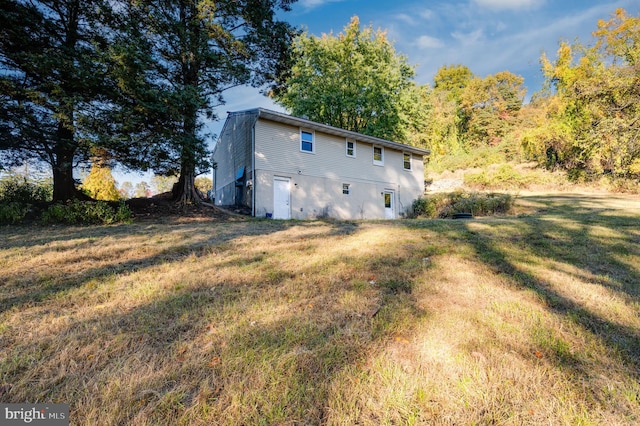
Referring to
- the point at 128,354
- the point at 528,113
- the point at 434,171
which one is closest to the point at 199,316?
the point at 128,354

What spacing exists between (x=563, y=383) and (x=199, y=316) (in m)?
2.85

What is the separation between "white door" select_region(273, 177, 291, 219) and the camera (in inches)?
535

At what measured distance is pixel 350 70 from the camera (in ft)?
74.2

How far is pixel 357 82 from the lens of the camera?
22.3m

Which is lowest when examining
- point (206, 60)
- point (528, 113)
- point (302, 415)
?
point (302, 415)

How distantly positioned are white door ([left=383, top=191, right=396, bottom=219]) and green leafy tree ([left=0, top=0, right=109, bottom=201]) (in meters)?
14.4

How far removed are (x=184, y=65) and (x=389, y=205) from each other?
42.9 feet

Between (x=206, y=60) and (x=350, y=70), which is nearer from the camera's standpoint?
(x=206, y=60)

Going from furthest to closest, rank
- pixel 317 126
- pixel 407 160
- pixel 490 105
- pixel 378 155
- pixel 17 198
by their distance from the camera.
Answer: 1. pixel 490 105
2. pixel 407 160
3. pixel 378 155
4. pixel 317 126
5. pixel 17 198

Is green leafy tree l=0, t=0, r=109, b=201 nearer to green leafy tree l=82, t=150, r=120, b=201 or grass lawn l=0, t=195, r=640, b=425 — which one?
grass lawn l=0, t=195, r=640, b=425

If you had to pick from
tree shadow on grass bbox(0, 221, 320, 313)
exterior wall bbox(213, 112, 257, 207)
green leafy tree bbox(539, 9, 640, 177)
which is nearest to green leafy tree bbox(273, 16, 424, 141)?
exterior wall bbox(213, 112, 257, 207)

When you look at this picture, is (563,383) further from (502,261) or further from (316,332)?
(502,261)

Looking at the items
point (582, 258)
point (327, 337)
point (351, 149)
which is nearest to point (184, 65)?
point (351, 149)

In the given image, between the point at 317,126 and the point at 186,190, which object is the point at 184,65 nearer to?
the point at 186,190
